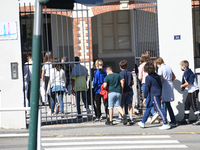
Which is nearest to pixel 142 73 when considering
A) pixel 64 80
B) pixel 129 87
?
pixel 129 87

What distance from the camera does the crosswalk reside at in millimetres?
6871

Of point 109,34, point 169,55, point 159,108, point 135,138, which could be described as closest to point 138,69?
point 169,55

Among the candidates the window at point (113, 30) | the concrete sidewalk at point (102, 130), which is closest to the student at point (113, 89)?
the concrete sidewalk at point (102, 130)

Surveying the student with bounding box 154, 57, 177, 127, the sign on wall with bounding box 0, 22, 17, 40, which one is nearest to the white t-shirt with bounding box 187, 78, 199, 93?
the student with bounding box 154, 57, 177, 127

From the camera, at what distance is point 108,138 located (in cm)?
760

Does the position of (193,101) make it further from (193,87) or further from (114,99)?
(114,99)

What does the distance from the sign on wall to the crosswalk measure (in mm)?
2540

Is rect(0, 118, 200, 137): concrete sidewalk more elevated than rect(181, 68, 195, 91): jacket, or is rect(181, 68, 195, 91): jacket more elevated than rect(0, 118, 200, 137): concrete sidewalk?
rect(181, 68, 195, 91): jacket

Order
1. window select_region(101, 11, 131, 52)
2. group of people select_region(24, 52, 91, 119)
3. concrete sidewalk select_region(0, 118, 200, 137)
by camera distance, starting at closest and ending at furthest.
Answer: concrete sidewalk select_region(0, 118, 200, 137) < group of people select_region(24, 52, 91, 119) < window select_region(101, 11, 131, 52)

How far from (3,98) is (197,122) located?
455cm

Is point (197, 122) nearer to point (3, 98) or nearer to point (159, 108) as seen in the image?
point (159, 108)

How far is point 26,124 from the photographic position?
8.73 metres

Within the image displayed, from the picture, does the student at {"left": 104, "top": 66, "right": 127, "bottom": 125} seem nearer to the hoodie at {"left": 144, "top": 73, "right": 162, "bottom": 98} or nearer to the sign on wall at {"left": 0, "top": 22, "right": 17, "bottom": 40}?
the hoodie at {"left": 144, "top": 73, "right": 162, "bottom": 98}

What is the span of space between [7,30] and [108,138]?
337cm
